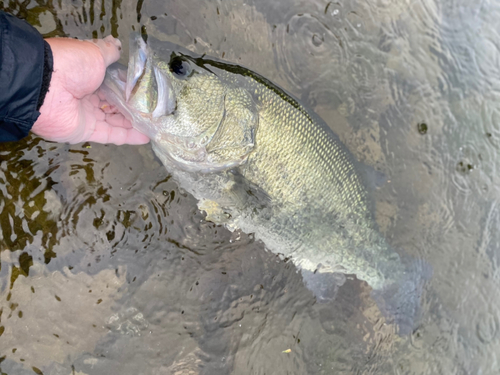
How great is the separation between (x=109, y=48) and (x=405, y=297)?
3.37m

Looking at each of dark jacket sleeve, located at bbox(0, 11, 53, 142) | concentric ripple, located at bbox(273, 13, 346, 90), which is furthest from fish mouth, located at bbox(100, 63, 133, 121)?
concentric ripple, located at bbox(273, 13, 346, 90)

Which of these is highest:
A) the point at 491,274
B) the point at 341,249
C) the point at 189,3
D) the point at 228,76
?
the point at 189,3

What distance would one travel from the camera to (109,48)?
7.17ft

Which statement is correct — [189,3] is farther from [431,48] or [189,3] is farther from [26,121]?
[431,48]

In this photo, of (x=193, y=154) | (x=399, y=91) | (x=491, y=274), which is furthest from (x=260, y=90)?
(x=491, y=274)

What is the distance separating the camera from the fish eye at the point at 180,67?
2.06 meters

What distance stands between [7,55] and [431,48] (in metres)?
3.64

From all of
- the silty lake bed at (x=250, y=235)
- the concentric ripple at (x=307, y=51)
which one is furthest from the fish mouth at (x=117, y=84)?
the concentric ripple at (x=307, y=51)

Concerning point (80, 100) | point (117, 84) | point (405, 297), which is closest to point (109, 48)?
point (117, 84)

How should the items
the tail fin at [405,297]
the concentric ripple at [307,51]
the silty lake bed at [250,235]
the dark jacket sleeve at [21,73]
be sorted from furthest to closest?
the tail fin at [405,297] < the concentric ripple at [307,51] < the silty lake bed at [250,235] < the dark jacket sleeve at [21,73]

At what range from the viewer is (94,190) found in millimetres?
2553

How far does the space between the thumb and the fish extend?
8 cm

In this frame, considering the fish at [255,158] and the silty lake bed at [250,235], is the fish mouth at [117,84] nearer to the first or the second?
the fish at [255,158]

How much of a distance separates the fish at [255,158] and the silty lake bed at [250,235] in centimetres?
30
